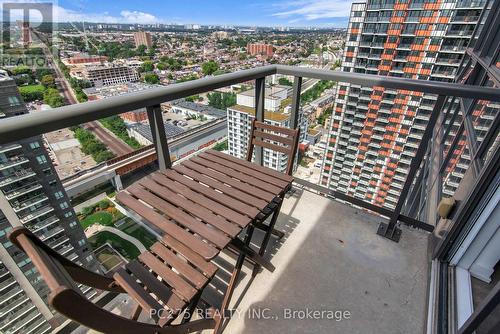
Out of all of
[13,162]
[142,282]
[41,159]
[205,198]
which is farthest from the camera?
[205,198]

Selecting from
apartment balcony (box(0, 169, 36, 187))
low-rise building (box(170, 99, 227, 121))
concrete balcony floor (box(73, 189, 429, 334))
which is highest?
apartment balcony (box(0, 169, 36, 187))

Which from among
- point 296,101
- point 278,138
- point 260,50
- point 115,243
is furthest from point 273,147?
point 260,50

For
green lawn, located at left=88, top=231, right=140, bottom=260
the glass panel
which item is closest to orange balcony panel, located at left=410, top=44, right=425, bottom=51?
the glass panel

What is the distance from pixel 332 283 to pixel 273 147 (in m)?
1.37

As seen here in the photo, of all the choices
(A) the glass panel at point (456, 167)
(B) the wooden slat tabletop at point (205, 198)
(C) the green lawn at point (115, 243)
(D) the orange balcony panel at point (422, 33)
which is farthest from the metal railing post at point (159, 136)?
(D) the orange balcony panel at point (422, 33)

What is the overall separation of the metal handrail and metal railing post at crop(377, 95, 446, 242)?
147 millimetres

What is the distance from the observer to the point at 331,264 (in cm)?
227

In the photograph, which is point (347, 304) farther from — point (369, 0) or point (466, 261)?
point (369, 0)

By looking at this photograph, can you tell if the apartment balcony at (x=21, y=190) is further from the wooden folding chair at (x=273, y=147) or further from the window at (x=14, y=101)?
the wooden folding chair at (x=273, y=147)

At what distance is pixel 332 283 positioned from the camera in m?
2.10

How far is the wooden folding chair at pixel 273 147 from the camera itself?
2111 millimetres

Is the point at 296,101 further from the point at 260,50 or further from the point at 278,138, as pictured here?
the point at 260,50

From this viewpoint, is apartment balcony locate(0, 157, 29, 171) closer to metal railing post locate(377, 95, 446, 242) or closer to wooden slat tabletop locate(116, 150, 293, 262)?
wooden slat tabletop locate(116, 150, 293, 262)

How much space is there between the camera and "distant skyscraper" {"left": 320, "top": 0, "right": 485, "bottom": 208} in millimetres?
9688
